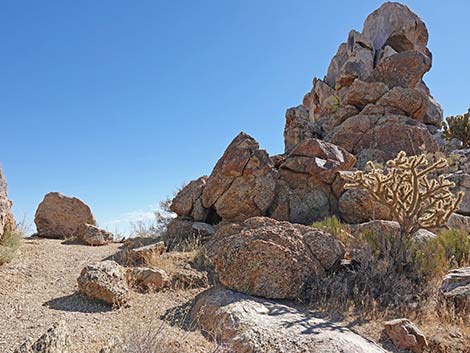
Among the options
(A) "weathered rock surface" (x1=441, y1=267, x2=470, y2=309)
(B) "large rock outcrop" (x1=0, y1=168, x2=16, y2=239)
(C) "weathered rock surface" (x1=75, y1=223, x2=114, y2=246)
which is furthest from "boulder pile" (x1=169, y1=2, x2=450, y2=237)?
(B) "large rock outcrop" (x1=0, y1=168, x2=16, y2=239)

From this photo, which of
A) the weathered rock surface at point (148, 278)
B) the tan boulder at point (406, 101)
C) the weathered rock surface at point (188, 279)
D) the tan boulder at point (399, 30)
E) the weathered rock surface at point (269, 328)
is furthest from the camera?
the tan boulder at point (399, 30)

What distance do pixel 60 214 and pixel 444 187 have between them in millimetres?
10726

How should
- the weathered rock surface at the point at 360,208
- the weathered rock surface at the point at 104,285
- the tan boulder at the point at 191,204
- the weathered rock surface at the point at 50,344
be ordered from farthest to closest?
the tan boulder at the point at 191,204 < the weathered rock surface at the point at 360,208 < the weathered rock surface at the point at 104,285 < the weathered rock surface at the point at 50,344

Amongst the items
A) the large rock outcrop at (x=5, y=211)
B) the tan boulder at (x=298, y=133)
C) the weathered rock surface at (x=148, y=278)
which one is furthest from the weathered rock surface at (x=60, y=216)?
the tan boulder at (x=298, y=133)

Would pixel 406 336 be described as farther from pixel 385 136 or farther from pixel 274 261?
pixel 385 136

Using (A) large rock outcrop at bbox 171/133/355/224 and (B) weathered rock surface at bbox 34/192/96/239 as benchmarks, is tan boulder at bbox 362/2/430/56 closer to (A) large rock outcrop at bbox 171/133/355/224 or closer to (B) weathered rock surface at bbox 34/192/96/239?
(A) large rock outcrop at bbox 171/133/355/224

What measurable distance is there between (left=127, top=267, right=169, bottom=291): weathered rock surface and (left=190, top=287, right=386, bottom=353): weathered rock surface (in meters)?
1.11

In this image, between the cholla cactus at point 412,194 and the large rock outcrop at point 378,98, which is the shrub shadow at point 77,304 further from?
the large rock outcrop at point 378,98

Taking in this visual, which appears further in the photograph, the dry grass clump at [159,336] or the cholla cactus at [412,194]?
the cholla cactus at [412,194]

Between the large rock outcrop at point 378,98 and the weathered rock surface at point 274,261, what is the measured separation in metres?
10.1

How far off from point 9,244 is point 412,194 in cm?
775

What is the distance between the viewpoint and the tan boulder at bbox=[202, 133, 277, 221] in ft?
32.3

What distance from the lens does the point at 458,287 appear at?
4.76 metres

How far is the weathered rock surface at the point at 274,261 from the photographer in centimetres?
502
